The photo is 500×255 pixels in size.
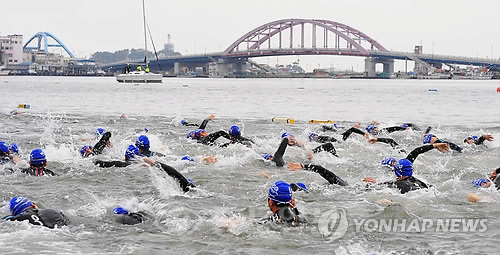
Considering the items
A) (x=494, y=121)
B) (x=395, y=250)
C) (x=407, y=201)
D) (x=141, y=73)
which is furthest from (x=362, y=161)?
(x=141, y=73)

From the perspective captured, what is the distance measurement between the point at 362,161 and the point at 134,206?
7.42m

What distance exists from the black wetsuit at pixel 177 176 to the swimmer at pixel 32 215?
2240 mm

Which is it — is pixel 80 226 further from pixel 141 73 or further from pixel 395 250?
pixel 141 73

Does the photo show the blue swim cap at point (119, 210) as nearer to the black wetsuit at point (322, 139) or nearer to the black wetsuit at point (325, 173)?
the black wetsuit at point (325, 173)

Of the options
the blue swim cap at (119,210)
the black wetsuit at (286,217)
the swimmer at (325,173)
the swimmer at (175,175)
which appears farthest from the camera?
the swimmer at (325,173)

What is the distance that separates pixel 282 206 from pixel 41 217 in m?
3.58

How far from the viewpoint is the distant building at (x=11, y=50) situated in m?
171

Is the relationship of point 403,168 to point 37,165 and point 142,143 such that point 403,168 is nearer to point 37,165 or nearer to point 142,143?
point 142,143

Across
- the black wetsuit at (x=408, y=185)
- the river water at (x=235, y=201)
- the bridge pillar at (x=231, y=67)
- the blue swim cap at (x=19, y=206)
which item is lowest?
the river water at (x=235, y=201)

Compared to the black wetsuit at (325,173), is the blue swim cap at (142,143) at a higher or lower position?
higher

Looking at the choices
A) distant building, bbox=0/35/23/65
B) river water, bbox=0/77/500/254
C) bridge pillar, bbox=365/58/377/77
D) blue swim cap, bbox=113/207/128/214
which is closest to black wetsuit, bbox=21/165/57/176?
river water, bbox=0/77/500/254

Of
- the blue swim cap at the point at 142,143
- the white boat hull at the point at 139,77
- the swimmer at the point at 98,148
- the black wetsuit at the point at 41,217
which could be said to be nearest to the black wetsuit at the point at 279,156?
the blue swim cap at the point at 142,143

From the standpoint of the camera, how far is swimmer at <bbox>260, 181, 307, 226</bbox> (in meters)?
8.41

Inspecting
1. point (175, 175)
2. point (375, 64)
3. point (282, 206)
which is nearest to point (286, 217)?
point (282, 206)
